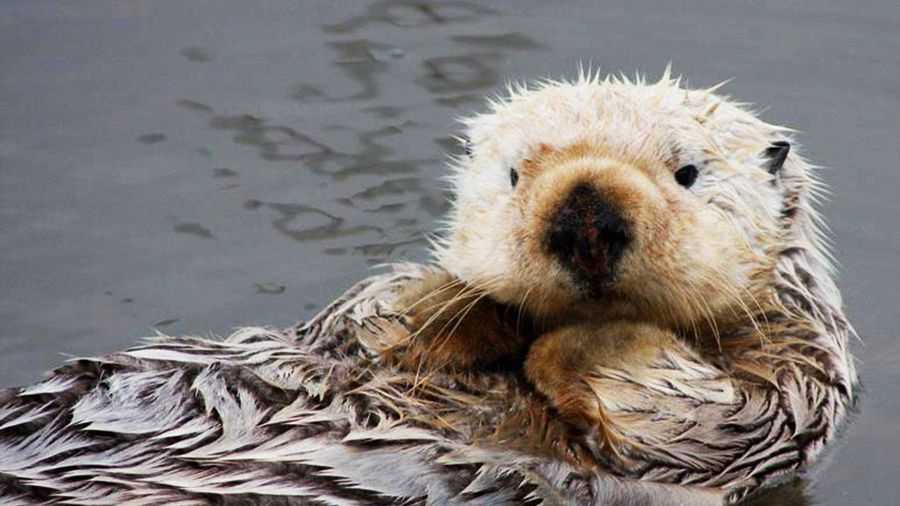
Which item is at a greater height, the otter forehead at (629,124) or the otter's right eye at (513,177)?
the otter forehead at (629,124)

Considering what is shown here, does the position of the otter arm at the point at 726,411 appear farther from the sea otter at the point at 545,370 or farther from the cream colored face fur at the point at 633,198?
the cream colored face fur at the point at 633,198

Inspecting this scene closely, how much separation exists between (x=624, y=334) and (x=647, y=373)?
12 centimetres

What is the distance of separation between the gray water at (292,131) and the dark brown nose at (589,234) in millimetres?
1471

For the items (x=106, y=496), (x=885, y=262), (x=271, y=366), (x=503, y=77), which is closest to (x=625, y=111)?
(x=271, y=366)

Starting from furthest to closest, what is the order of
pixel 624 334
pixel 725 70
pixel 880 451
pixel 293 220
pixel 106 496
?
pixel 725 70 < pixel 293 220 < pixel 880 451 < pixel 624 334 < pixel 106 496

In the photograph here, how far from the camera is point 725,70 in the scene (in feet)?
23.2

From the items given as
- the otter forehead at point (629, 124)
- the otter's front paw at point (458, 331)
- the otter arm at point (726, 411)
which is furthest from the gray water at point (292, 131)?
the otter's front paw at point (458, 331)

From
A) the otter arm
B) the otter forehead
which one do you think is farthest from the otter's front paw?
the otter forehead

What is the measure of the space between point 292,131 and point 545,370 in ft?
9.94

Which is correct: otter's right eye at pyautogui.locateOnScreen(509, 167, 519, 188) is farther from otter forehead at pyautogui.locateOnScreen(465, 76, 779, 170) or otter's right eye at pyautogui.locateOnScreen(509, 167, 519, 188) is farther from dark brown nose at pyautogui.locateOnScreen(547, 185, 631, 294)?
dark brown nose at pyautogui.locateOnScreen(547, 185, 631, 294)

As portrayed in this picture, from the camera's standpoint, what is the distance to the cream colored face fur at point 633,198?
13.0ft

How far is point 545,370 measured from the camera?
4.09 m

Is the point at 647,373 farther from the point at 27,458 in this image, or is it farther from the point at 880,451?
the point at 27,458

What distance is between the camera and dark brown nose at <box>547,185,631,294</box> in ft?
12.6
